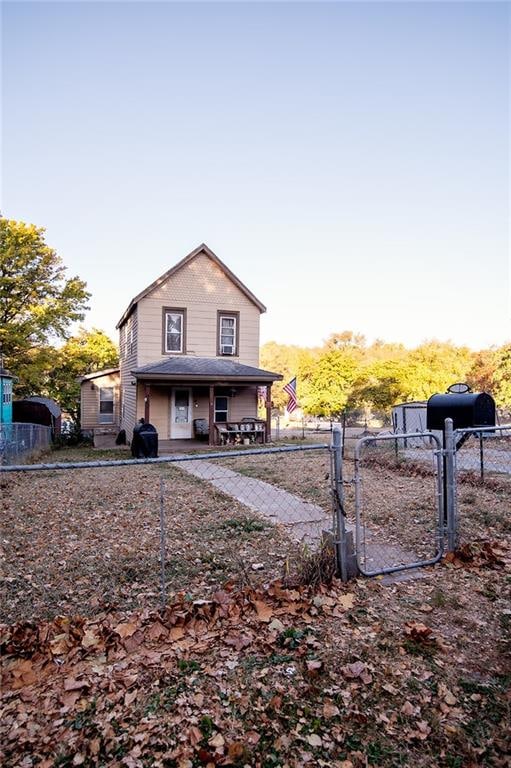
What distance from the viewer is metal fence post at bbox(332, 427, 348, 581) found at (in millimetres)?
3760

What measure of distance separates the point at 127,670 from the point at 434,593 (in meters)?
2.75

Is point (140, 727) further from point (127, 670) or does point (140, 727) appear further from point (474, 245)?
point (474, 245)

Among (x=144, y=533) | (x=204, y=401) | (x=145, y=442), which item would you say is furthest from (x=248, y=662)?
(x=204, y=401)

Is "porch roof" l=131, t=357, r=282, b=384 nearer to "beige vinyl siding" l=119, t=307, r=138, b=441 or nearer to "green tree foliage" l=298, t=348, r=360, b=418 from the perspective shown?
"beige vinyl siding" l=119, t=307, r=138, b=441

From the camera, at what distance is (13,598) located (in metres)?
4.00

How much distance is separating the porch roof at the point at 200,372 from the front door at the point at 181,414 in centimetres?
151

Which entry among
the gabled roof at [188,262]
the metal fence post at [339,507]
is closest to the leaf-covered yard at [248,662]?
the metal fence post at [339,507]

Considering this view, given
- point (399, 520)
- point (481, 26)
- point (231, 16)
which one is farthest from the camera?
point (231, 16)

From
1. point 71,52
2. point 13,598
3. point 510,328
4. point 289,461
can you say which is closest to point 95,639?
point 13,598

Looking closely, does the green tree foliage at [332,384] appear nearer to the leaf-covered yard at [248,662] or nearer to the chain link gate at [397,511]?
the chain link gate at [397,511]

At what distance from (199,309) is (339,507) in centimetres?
1526

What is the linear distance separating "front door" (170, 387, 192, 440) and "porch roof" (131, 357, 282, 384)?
4.96 feet

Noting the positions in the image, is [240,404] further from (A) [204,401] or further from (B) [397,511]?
(B) [397,511]

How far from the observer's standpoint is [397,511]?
664cm
